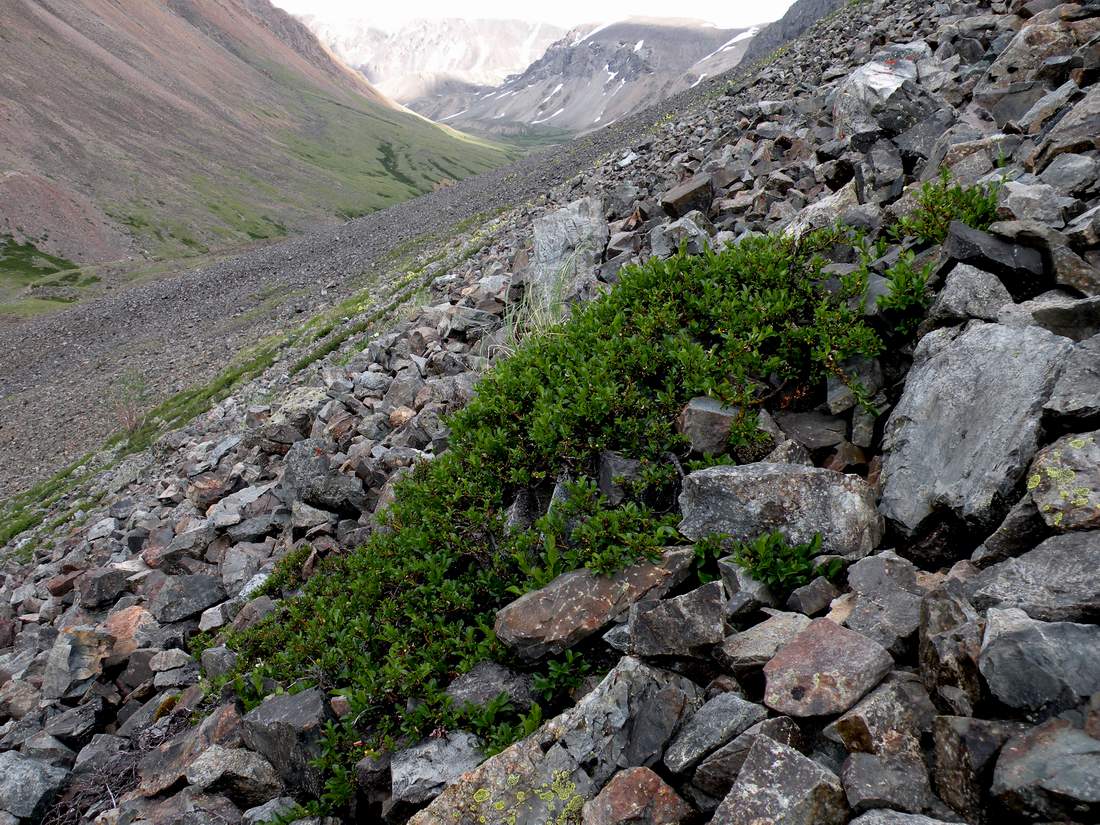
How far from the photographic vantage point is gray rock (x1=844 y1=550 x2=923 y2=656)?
416cm

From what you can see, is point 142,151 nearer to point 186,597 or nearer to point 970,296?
point 186,597

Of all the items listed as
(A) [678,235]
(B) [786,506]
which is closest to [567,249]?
(A) [678,235]

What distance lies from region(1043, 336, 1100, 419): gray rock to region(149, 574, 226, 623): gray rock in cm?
1043

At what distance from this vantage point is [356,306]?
95.5 feet

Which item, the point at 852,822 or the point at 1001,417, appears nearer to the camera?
the point at 852,822

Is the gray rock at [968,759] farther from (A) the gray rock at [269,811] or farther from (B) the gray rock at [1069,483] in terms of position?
(A) the gray rock at [269,811]

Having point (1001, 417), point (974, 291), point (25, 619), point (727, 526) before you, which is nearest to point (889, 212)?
point (974, 291)

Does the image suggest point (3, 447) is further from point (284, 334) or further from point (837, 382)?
point (837, 382)

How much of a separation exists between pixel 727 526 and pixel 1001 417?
221 cm

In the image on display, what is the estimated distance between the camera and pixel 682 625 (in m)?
4.67

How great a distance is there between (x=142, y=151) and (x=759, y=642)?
154132 mm

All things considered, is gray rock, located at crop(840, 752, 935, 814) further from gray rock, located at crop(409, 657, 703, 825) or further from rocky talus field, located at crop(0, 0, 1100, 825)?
gray rock, located at crop(409, 657, 703, 825)

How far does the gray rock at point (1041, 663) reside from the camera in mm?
3080

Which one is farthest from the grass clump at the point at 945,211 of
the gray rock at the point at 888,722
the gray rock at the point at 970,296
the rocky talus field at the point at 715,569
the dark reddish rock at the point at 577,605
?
the gray rock at the point at 888,722
